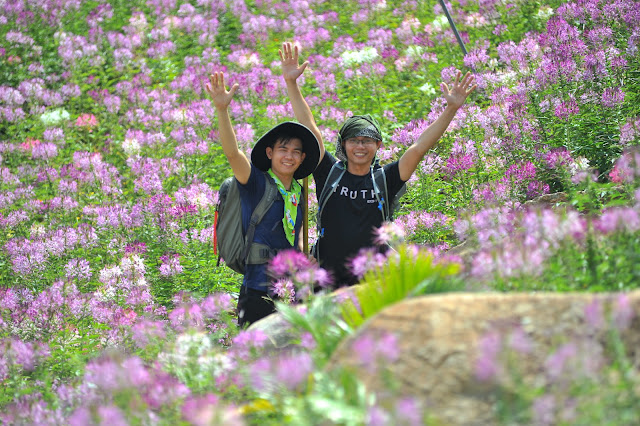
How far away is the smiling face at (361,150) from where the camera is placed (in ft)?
15.2

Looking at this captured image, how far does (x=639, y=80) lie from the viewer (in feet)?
19.5

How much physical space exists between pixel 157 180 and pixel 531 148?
3599 millimetres

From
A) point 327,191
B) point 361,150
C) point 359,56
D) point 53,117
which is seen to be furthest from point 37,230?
point 359,56

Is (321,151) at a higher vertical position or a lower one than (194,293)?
higher

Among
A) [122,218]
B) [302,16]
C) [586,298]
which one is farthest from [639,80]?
[302,16]

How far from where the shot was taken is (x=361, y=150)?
15.2 feet

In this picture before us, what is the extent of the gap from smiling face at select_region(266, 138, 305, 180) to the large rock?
215 cm

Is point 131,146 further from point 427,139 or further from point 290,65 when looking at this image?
point 427,139

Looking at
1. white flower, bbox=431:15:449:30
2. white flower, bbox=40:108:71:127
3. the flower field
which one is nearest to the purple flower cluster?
the flower field

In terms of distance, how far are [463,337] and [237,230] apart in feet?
7.72

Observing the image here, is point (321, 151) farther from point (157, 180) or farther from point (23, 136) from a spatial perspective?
point (23, 136)

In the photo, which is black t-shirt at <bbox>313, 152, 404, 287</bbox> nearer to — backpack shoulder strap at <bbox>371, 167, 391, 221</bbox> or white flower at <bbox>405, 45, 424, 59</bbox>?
backpack shoulder strap at <bbox>371, 167, 391, 221</bbox>

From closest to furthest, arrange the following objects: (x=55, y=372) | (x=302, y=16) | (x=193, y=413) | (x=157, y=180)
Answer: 1. (x=193, y=413)
2. (x=55, y=372)
3. (x=157, y=180)
4. (x=302, y=16)

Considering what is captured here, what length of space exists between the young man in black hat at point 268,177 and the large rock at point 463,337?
1.91m
